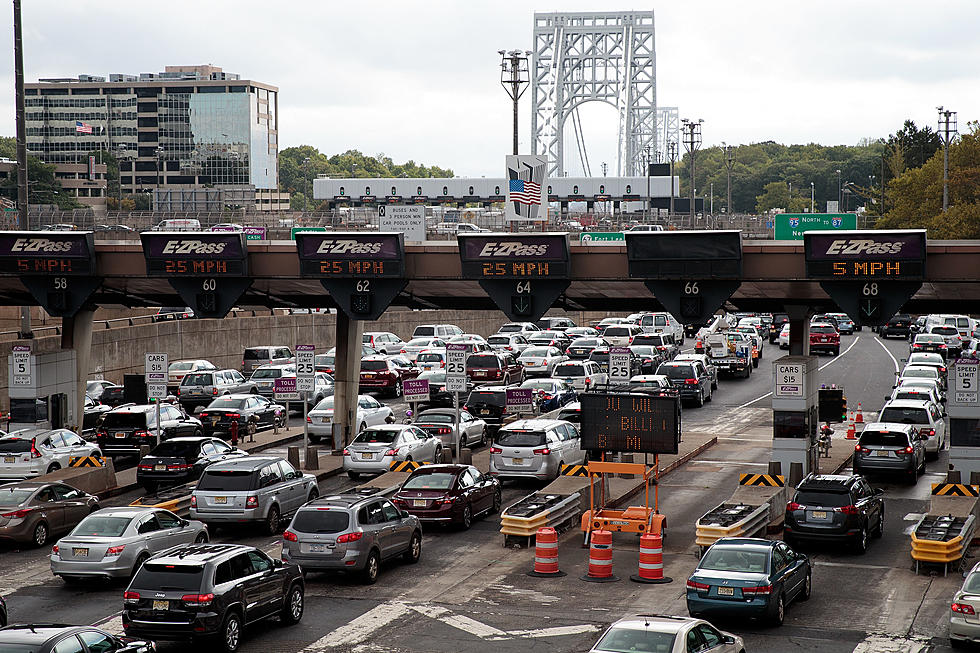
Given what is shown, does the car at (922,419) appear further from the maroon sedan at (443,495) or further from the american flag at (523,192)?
the maroon sedan at (443,495)

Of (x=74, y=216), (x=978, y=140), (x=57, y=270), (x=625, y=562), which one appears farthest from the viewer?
(x=978, y=140)

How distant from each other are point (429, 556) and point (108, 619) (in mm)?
6827

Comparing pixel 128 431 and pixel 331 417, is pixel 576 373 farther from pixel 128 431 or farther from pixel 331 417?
pixel 128 431

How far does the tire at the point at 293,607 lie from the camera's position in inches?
759

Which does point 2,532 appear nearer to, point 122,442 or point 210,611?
point 210,611

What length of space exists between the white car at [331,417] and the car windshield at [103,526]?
17.6 metres

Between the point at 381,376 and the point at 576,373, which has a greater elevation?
the point at 576,373

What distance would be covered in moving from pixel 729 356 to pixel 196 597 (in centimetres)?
4619

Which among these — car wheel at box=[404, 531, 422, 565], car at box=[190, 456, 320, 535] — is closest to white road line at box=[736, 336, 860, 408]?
car at box=[190, 456, 320, 535]

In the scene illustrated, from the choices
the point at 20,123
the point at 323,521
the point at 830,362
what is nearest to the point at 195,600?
the point at 323,521

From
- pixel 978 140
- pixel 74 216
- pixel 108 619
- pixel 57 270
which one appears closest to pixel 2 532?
pixel 108 619

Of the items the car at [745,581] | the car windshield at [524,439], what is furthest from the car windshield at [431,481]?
the car at [745,581]

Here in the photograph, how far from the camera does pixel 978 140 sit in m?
94.4

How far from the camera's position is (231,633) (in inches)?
701
